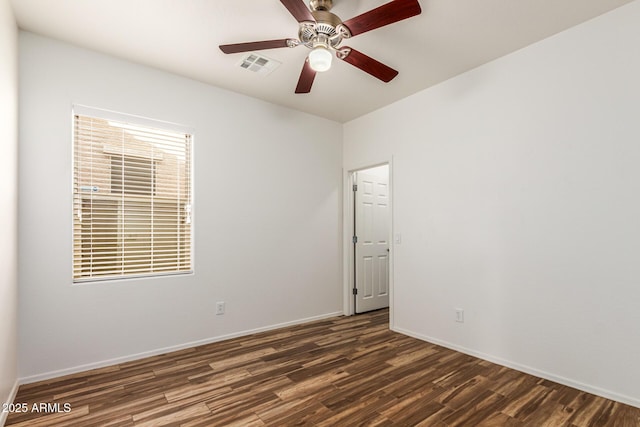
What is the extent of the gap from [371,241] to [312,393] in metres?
2.72

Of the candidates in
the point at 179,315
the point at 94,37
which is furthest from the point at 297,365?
the point at 94,37

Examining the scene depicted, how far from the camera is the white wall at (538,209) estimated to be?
2279 mm

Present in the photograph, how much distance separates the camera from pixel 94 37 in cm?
265

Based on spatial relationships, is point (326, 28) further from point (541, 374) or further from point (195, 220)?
point (541, 374)

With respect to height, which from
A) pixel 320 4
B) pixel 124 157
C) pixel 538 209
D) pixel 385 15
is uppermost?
pixel 320 4

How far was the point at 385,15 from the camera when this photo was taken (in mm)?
1860

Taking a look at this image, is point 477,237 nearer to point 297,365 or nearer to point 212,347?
point 297,365

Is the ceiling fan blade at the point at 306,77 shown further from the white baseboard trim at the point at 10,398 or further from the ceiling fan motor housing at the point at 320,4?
the white baseboard trim at the point at 10,398

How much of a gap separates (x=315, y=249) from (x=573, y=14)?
3.32 meters

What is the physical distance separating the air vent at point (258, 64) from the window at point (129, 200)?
0.94 m

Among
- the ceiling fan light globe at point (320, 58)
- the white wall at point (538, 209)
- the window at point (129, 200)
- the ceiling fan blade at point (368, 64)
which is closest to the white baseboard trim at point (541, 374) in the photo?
the white wall at point (538, 209)

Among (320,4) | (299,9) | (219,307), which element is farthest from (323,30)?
(219,307)

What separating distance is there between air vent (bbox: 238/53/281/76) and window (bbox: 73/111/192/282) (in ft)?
3.10

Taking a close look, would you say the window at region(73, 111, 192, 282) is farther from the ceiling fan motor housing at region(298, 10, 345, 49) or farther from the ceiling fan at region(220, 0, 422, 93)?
the ceiling fan motor housing at region(298, 10, 345, 49)
